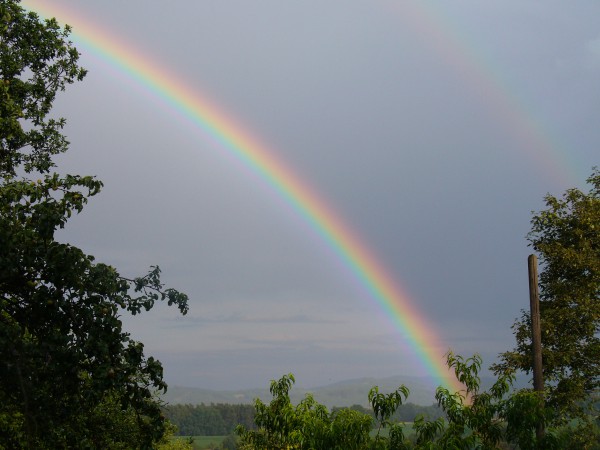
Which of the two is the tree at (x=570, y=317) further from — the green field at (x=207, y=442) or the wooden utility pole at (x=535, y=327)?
the green field at (x=207, y=442)

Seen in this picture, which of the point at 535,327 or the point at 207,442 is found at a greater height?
the point at 535,327

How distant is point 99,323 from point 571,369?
2239 centimetres

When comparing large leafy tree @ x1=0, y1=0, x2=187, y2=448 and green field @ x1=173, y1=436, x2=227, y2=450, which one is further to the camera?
green field @ x1=173, y1=436, x2=227, y2=450

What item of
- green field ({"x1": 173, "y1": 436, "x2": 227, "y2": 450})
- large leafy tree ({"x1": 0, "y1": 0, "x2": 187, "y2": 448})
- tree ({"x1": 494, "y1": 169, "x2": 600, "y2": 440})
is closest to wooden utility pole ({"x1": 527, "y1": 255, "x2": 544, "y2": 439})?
tree ({"x1": 494, "y1": 169, "x2": 600, "y2": 440})

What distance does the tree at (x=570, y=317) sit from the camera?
2583cm

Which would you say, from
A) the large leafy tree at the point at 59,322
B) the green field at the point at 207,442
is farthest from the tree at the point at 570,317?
the green field at the point at 207,442

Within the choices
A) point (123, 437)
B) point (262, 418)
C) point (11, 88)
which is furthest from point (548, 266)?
point (11, 88)

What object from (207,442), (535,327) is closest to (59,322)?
(535,327)

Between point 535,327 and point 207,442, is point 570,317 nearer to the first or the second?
point 535,327

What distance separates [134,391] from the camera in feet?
33.0

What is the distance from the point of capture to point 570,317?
26.4m

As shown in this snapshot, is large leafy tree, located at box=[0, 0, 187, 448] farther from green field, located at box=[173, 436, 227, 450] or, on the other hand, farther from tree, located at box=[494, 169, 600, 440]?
green field, located at box=[173, 436, 227, 450]

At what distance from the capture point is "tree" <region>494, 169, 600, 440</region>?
2583 centimetres

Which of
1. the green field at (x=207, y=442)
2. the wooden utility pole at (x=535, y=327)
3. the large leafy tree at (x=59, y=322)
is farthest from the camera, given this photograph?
the green field at (x=207, y=442)
